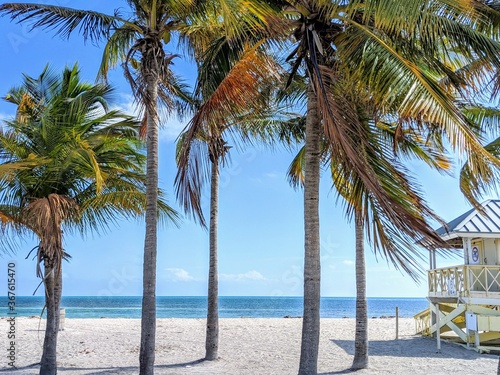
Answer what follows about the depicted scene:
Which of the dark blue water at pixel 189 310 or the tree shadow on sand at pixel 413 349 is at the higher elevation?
the tree shadow on sand at pixel 413 349

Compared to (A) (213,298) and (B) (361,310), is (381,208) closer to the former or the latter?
(B) (361,310)

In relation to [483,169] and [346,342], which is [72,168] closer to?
[483,169]

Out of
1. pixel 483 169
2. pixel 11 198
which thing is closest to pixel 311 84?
pixel 483 169

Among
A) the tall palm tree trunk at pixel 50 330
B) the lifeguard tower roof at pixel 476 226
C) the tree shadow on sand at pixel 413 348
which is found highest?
the lifeguard tower roof at pixel 476 226

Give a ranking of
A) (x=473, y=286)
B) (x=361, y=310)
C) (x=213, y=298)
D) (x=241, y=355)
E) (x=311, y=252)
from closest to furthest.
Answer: (x=311, y=252) < (x=361, y=310) < (x=213, y=298) < (x=241, y=355) < (x=473, y=286)

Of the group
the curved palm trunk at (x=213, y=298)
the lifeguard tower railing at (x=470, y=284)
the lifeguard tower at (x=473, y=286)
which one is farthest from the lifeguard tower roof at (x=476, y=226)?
the curved palm trunk at (x=213, y=298)

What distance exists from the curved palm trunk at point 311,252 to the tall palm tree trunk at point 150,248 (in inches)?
101

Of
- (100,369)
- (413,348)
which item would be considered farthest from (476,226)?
(100,369)

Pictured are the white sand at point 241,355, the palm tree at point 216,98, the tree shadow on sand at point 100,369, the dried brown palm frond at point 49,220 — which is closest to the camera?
the palm tree at point 216,98

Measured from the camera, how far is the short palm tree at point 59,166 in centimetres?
920

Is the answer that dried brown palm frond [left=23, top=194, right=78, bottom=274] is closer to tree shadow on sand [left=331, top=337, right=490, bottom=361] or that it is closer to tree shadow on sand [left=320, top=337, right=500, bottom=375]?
tree shadow on sand [left=320, top=337, right=500, bottom=375]

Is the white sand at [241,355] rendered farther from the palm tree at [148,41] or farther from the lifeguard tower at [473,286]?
the palm tree at [148,41]

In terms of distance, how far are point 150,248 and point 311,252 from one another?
2760mm

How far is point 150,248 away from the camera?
29.3ft
